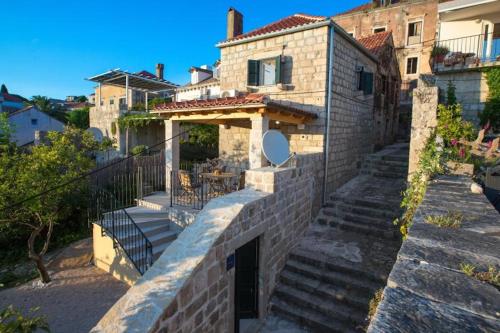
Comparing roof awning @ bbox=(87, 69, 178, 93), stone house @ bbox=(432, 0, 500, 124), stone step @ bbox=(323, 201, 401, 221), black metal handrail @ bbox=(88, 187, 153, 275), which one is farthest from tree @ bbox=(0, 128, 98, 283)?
→ stone house @ bbox=(432, 0, 500, 124)

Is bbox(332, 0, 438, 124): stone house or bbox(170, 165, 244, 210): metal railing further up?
bbox(332, 0, 438, 124): stone house

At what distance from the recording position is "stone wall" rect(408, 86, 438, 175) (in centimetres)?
727

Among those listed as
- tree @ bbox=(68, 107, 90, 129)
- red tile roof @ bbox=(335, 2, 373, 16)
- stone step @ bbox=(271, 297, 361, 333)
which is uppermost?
red tile roof @ bbox=(335, 2, 373, 16)

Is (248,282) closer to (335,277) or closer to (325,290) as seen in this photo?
(325,290)

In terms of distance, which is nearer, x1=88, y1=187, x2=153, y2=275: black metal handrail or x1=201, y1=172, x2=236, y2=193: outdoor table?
x1=88, y1=187, x2=153, y2=275: black metal handrail

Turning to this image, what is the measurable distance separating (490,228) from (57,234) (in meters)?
13.0

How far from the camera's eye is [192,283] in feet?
11.8

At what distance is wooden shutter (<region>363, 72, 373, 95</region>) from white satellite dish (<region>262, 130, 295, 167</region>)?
630cm

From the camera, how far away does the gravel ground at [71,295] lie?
20.2 feet

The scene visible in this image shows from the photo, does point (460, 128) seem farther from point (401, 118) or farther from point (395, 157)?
point (401, 118)

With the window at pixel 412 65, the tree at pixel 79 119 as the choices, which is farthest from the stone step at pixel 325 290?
the tree at pixel 79 119

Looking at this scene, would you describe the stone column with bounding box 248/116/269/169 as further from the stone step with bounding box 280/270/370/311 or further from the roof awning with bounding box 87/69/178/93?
the roof awning with bounding box 87/69/178/93

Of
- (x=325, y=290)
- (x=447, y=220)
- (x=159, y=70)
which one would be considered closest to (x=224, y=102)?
(x=325, y=290)

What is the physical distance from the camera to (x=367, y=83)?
1151 centimetres
